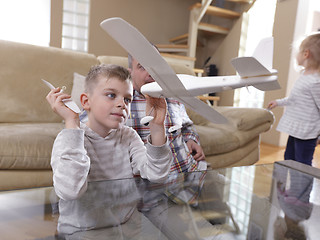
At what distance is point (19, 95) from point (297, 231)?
55.9 inches

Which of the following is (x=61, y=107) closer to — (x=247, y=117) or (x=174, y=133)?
(x=174, y=133)

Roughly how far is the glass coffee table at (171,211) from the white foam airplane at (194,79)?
19 centimetres

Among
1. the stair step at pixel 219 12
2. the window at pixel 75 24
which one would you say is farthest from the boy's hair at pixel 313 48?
the window at pixel 75 24

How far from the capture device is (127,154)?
2.53 ft

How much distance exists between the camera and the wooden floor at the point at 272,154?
2.40 metres

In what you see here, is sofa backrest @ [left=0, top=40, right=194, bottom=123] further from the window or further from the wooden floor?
the window

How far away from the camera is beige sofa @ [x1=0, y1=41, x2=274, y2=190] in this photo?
1.09 meters

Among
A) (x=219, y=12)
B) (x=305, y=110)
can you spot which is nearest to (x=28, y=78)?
→ (x=305, y=110)

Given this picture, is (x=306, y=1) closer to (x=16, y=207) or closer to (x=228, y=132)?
(x=228, y=132)

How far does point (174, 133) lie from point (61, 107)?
614 millimetres

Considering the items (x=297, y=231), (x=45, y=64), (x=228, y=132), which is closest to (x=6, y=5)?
(x=45, y=64)

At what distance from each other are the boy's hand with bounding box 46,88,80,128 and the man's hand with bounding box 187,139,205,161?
69 centimetres

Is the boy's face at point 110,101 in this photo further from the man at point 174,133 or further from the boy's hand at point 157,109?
the man at point 174,133

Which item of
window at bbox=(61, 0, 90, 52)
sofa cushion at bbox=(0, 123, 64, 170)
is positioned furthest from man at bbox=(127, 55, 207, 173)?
window at bbox=(61, 0, 90, 52)
